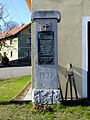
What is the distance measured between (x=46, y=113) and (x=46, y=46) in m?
1.86

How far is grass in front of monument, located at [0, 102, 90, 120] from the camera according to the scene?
634 centimetres

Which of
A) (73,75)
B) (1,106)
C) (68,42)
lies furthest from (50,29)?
(1,106)

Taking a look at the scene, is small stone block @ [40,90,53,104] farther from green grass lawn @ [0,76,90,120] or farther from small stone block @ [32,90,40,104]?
green grass lawn @ [0,76,90,120]

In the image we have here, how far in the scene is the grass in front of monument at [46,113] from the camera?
634cm

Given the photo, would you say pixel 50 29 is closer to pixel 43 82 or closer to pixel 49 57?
pixel 49 57

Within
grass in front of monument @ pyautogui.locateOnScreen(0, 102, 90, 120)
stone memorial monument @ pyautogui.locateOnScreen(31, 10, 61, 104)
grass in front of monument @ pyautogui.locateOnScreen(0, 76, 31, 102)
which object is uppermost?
stone memorial monument @ pyautogui.locateOnScreen(31, 10, 61, 104)

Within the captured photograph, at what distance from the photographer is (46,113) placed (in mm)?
6684

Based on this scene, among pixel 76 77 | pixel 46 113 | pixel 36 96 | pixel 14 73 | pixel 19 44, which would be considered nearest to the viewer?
pixel 46 113

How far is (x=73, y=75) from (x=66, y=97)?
81 centimetres

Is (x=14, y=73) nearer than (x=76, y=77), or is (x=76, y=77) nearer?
(x=76, y=77)

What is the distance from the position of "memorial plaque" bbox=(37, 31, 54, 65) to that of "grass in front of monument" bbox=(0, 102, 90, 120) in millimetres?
1300

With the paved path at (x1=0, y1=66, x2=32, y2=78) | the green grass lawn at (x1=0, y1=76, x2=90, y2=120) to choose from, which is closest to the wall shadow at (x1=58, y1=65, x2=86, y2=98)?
the green grass lawn at (x1=0, y1=76, x2=90, y2=120)

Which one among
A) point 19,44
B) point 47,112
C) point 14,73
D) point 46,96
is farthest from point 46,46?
point 19,44

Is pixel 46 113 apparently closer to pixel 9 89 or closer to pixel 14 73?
pixel 9 89
